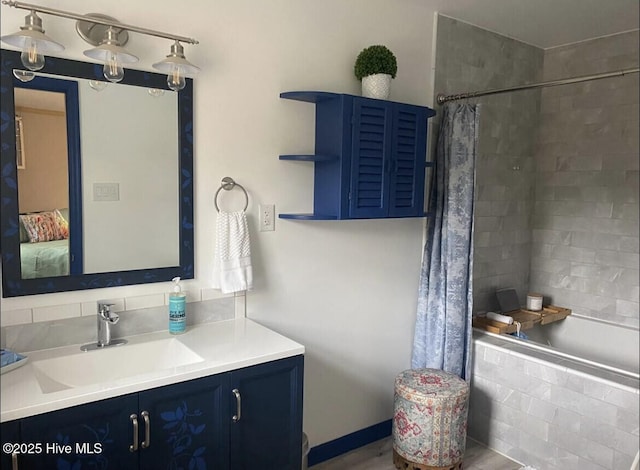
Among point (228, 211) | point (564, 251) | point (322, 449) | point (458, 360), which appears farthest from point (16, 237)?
point (564, 251)

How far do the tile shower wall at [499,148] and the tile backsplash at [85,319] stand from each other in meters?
1.67

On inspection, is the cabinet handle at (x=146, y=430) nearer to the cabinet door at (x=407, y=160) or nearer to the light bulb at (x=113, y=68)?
the light bulb at (x=113, y=68)

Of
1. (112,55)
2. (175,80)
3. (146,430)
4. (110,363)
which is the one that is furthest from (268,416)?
(112,55)

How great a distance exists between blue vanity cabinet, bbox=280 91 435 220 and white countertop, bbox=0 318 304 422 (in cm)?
56

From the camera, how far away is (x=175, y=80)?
1795 mm

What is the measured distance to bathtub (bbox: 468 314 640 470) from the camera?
2203 mm

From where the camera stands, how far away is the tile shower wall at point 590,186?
2.99m

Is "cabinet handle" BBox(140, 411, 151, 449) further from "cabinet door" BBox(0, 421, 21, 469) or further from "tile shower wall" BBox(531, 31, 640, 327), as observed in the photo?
"tile shower wall" BBox(531, 31, 640, 327)

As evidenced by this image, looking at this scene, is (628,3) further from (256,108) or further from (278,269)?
(278,269)

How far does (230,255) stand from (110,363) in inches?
23.1

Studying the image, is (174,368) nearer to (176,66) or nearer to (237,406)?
(237,406)

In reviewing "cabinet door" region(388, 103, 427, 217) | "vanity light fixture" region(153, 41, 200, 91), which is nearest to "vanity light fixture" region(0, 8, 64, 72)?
"vanity light fixture" region(153, 41, 200, 91)

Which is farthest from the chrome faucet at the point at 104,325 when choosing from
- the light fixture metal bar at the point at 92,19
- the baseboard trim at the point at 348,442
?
the baseboard trim at the point at 348,442

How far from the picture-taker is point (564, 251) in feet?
10.7
